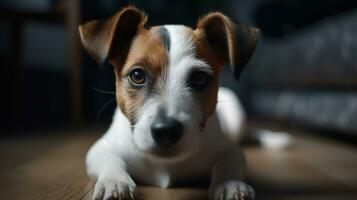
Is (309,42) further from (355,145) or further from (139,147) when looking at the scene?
(139,147)

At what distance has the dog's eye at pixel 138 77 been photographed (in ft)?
5.25

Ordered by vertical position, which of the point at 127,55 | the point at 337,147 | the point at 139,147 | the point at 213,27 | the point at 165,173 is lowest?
the point at 337,147

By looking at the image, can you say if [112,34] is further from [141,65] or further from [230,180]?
[230,180]

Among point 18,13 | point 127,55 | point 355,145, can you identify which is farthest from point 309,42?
point 18,13

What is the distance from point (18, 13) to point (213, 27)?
2.76m

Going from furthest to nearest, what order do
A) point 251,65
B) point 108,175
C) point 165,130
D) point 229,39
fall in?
point 251,65, point 229,39, point 108,175, point 165,130

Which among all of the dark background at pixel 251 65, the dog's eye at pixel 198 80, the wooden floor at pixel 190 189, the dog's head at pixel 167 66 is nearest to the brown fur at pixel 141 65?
the dog's head at pixel 167 66

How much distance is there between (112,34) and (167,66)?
262 millimetres

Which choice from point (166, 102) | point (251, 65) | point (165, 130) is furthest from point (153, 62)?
point (251, 65)

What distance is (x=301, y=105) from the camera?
382cm

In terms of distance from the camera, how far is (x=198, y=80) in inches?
63.7

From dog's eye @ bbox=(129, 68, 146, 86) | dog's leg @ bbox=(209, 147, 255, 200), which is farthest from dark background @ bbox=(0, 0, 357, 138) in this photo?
dog's leg @ bbox=(209, 147, 255, 200)

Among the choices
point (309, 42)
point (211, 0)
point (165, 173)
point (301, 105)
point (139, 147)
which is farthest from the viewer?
point (211, 0)

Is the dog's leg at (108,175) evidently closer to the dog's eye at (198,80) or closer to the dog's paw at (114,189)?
the dog's paw at (114,189)
